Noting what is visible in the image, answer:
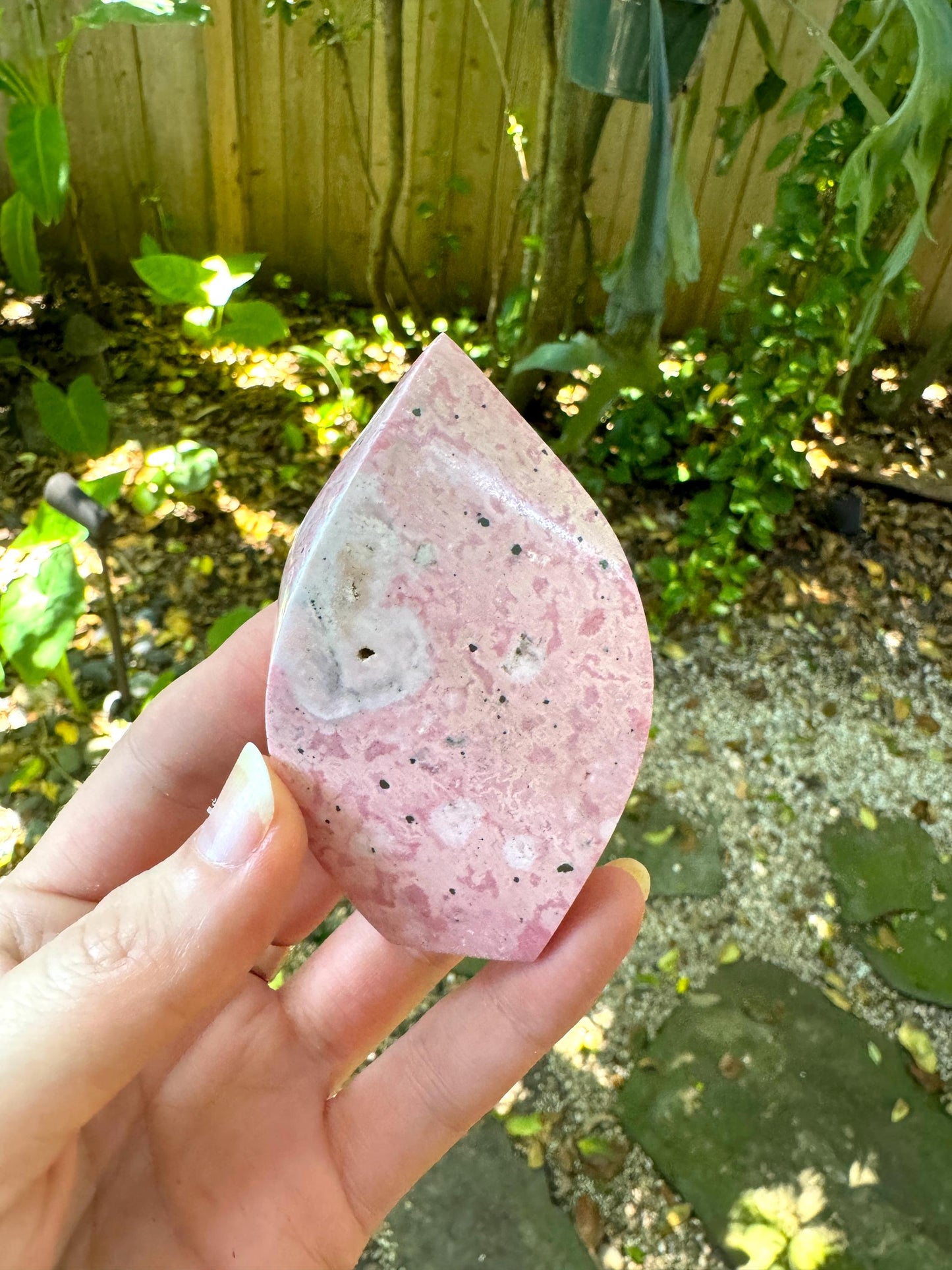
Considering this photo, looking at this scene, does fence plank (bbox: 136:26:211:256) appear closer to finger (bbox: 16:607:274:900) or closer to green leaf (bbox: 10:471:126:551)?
green leaf (bbox: 10:471:126:551)

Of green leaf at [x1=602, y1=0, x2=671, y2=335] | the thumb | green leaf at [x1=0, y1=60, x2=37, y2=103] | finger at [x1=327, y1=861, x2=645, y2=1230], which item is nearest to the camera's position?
the thumb

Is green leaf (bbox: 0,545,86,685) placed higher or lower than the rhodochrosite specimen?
lower

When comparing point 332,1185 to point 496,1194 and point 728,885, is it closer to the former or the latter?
point 496,1194

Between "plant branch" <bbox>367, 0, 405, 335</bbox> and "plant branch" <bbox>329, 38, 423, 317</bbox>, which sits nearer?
"plant branch" <bbox>367, 0, 405, 335</bbox>

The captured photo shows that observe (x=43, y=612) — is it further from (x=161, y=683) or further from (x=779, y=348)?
(x=779, y=348)

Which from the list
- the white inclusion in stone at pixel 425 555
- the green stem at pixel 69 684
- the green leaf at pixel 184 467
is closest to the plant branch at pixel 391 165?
the green leaf at pixel 184 467

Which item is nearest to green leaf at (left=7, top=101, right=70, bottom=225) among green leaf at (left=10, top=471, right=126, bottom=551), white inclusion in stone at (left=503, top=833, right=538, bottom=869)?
green leaf at (left=10, top=471, right=126, bottom=551)

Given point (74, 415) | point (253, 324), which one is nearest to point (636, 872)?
point (74, 415)
